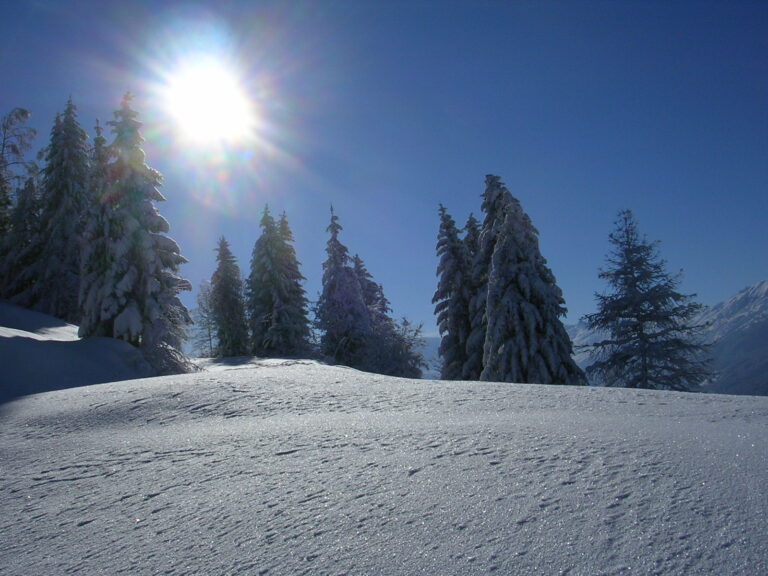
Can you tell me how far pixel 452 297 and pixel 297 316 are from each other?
12.1 meters

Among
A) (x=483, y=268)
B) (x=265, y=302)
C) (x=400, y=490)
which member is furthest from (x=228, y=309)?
(x=400, y=490)

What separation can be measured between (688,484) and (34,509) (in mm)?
3809

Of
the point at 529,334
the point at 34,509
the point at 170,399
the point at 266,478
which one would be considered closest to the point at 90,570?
the point at 266,478

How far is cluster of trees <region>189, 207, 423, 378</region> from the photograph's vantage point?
2675 cm

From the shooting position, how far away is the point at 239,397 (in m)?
5.12

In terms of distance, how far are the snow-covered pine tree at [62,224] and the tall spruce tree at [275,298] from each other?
10.6 metres

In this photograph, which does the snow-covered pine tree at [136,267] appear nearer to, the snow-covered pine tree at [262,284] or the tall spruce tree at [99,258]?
the tall spruce tree at [99,258]

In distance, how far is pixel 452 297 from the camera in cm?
2295

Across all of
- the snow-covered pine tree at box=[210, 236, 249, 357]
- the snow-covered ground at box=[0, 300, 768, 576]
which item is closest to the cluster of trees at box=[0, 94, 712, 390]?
the snow-covered pine tree at box=[210, 236, 249, 357]

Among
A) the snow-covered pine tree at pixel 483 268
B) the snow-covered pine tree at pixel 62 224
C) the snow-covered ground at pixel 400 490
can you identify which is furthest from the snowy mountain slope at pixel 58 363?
the snow-covered pine tree at pixel 483 268

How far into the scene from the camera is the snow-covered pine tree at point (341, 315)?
28.5m

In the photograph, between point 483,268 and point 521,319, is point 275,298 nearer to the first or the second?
point 483,268

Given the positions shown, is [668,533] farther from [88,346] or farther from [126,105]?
[126,105]

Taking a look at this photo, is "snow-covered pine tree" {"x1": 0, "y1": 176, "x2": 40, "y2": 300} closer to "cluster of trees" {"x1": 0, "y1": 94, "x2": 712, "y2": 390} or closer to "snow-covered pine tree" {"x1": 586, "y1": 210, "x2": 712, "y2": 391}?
"cluster of trees" {"x1": 0, "y1": 94, "x2": 712, "y2": 390}
